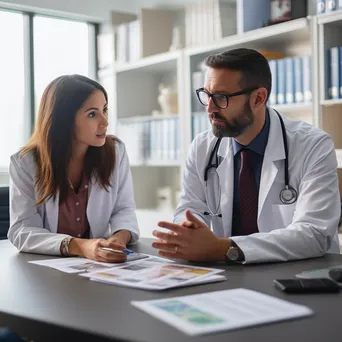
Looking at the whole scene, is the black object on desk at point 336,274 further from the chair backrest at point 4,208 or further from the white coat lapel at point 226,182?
the chair backrest at point 4,208

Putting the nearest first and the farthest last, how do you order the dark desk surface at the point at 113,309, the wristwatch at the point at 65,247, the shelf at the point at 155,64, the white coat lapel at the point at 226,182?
the dark desk surface at the point at 113,309 → the wristwatch at the point at 65,247 → the white coat lapel at the point at 226,182 → the shelf at the point at 155,64

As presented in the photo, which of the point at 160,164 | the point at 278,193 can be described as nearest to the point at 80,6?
the point at 160,164

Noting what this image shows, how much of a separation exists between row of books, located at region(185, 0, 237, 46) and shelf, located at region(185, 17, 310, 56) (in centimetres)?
12

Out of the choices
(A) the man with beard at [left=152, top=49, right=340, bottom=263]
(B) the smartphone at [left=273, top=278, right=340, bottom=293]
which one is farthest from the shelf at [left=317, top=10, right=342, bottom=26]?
(B) the smartphone at [left=273, top=278, right=340, bottom=293]

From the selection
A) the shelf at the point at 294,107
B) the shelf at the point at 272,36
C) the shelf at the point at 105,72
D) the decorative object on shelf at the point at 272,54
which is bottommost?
the shelf at the point at 294,107

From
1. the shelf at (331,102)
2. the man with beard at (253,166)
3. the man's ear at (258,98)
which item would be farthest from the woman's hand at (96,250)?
the shelf at (331,102)

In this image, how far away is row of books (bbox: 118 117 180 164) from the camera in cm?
400

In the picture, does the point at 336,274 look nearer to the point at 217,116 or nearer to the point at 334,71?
the point at 217,116

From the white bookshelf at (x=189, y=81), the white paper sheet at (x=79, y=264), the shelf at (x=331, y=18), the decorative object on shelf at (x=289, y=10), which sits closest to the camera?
the white paper sheet at (x=79, y=264)

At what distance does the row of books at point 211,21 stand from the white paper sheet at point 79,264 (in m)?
Result: 2.32

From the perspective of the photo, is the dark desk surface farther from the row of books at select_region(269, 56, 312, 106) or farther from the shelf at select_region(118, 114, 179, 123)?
the shelf at select_region(118, 114, 179, 123)

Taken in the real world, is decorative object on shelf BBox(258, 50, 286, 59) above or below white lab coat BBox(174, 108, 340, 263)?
above

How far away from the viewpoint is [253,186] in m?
1.96

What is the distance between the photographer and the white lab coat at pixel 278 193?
5.16 ft
